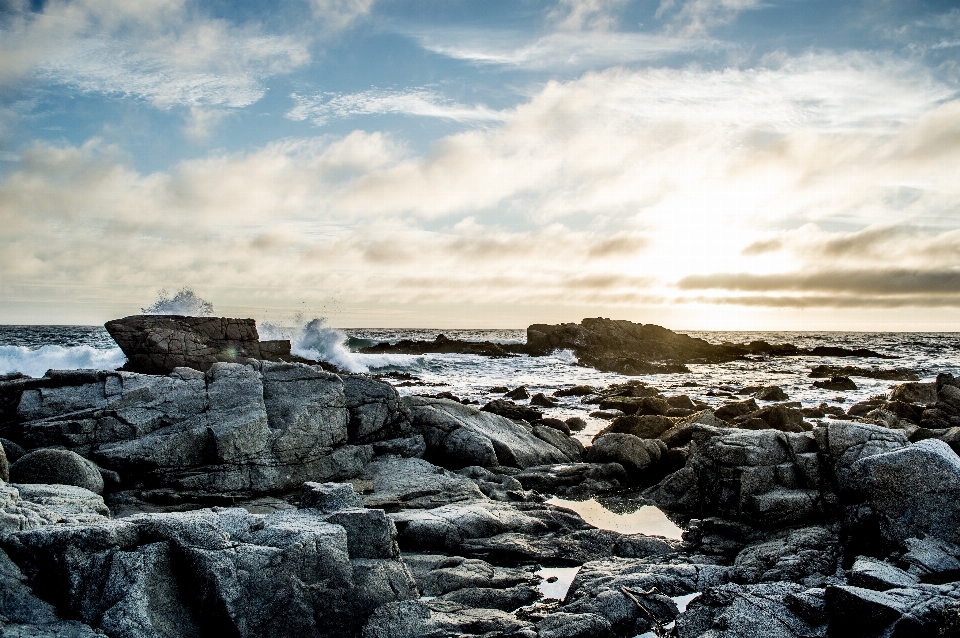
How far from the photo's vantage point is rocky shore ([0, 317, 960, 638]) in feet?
20.8

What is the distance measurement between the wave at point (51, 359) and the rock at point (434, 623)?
3479 centimetres

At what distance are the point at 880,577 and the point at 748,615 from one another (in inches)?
63.8

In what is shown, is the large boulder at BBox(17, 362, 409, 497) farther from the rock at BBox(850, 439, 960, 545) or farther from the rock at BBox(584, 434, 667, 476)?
the rock at BBox(850, 439, 960, 545)

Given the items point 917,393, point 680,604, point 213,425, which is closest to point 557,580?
point 680,604

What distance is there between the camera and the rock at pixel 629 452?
1712 cm

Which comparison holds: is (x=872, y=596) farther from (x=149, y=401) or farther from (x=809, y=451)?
(x=149, y=401)

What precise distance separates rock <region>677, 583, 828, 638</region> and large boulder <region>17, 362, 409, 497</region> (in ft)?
29.4

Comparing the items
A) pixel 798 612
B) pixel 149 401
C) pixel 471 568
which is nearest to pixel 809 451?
pixel 798 612

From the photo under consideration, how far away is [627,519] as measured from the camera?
1334cm

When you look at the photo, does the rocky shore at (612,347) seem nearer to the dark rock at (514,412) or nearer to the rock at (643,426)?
the dark rock at (514,412)

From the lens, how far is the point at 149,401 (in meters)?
14.1

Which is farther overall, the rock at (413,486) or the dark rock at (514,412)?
the dark rock at (514,412)

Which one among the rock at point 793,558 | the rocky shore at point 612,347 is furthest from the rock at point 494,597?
the rocky shore at point 612,347

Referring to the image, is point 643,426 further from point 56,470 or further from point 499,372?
point 499,372
